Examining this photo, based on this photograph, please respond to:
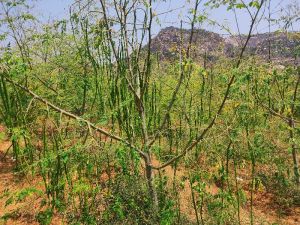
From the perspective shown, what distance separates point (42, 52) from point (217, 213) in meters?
8.89

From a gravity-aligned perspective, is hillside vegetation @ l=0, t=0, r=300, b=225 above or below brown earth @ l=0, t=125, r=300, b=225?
above

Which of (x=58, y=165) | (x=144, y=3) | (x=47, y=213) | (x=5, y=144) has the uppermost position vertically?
(x=144, y=3)

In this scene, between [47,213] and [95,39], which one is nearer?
[47,213]

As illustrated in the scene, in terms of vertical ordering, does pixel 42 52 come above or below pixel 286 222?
above

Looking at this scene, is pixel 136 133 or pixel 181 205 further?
pixel 181 205

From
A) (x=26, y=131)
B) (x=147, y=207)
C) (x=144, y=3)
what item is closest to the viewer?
(x=26, y=131)

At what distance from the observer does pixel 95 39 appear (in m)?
3.53

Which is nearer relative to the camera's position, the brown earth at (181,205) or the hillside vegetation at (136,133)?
the hillside vegetation at (136,133)

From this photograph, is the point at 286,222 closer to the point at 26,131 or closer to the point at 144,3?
the point at 144,3

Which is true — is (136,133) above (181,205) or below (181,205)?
above

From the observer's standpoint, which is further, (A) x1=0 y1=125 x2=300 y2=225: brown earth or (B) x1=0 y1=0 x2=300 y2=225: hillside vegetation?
(A) x1=0 y1=125 x2=300 y2=225: brown earth

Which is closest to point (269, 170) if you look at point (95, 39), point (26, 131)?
point (95, 39)

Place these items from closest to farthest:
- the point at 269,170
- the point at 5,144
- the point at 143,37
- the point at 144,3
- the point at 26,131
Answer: the point at 26,131 < the point at 144,3 < the point at 143,37 < the point at 269,170 < the point at 5,144

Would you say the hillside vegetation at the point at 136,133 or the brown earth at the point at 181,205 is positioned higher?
the hillside vegetation at the point at 136,133
